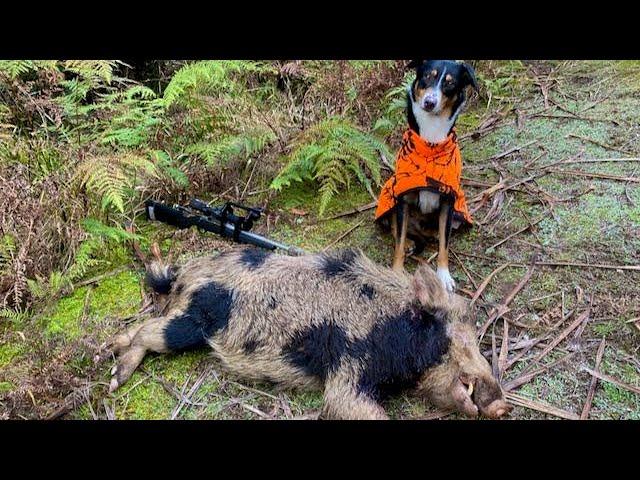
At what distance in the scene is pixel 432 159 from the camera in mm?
4586

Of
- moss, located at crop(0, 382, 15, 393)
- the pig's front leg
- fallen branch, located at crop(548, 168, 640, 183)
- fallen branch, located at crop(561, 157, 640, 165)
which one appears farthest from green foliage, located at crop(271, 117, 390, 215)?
moss, located at crop(0, 382, 15, 393)

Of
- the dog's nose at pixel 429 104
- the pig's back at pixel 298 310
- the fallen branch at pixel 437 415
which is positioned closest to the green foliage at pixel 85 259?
the pig's back at pixel 298 310

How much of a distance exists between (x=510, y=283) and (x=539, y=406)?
1.17 metres

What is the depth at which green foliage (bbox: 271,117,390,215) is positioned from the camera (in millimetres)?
5398

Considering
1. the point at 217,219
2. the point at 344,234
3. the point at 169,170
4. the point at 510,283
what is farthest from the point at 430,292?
Answer: the point at 169,170

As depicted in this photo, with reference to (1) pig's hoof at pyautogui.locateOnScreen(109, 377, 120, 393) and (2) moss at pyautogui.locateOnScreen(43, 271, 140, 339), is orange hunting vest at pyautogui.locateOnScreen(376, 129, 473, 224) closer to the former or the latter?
(2) moss at pyautogui.locateOnScreen(43, 271, 140, 339)

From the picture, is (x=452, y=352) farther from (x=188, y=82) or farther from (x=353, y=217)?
(x=188, y=82)

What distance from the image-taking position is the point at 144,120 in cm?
569

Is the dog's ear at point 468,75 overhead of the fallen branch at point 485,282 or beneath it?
overhead

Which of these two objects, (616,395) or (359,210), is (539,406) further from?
(359,210)

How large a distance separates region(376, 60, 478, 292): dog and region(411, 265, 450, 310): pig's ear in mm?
669

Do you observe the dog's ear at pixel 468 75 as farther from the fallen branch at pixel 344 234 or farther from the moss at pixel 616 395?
the moss at pixel 616 395

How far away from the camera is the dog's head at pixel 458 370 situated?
3.50 m

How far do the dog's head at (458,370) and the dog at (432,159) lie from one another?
0.67 metres
